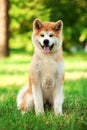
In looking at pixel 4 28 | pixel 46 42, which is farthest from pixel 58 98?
pixel 4 28

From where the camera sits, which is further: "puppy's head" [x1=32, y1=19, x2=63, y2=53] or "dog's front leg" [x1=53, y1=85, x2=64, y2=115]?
"dog's front leg" [x1=53, y1=85, x2=64, y2=115]

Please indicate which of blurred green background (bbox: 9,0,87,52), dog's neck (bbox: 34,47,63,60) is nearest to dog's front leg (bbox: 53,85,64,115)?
dog's neck (bbox: 34,47,63,60)

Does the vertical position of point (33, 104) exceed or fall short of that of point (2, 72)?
it exceeds it

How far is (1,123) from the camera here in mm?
7434

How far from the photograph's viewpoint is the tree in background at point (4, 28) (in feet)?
80.4

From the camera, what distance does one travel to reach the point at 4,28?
24.9m

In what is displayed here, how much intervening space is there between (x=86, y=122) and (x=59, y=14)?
2163 cm

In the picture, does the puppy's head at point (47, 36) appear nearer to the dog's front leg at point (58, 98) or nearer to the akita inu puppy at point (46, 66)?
the akita inu puppy at point (46, 66)

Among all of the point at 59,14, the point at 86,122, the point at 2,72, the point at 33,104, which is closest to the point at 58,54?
the point at 33,104

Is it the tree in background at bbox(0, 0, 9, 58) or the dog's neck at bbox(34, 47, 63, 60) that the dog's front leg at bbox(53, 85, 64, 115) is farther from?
the tree in background at bbox(0, 0, 9, 58)

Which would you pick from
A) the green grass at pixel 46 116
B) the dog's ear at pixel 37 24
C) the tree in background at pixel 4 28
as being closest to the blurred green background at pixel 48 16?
the tree in background at pixel 4 28

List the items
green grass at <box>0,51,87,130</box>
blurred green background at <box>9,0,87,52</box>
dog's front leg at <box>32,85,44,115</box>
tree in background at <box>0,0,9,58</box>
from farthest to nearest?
blurred green background at <box>9,0,87,52</box> → tree in background at <box>0,0,9,58</box> → dog's front leg at <box>32,85,44,115</box> → green grass at <box>0,51,87,130</box>

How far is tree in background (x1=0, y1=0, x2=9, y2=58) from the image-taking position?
2452 cm

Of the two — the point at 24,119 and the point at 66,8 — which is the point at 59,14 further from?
the point at 24,119
